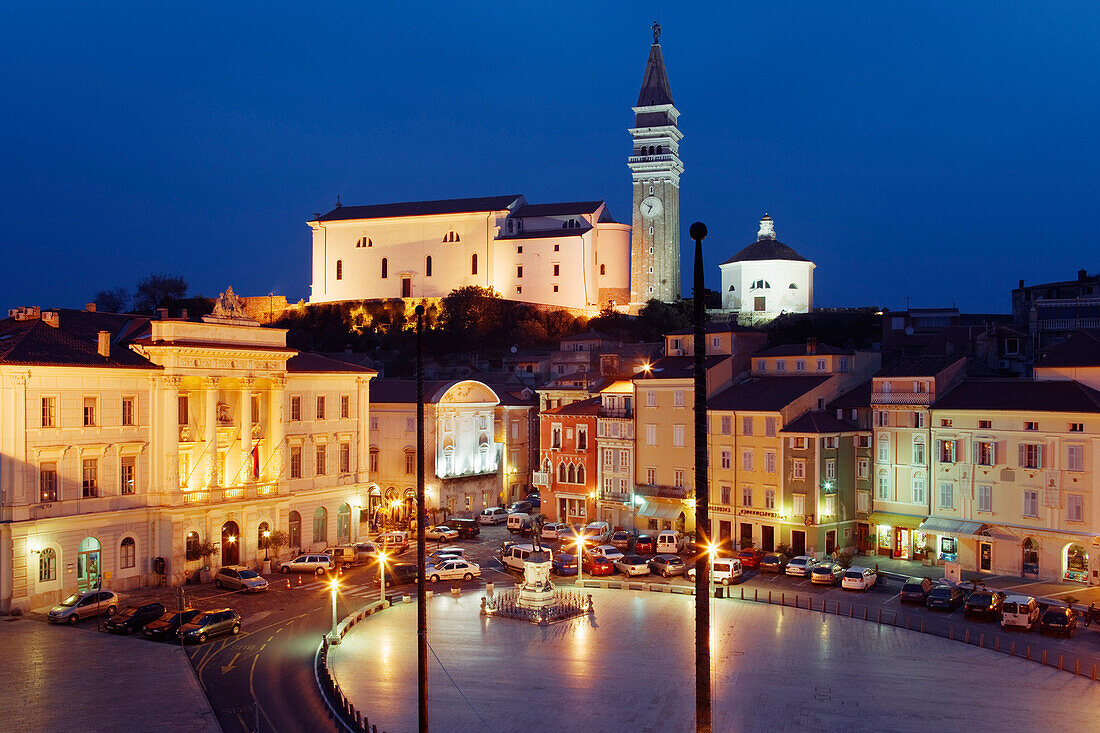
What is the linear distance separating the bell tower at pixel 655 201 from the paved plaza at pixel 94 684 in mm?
91579

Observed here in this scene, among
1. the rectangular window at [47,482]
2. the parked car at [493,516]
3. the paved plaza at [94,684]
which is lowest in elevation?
the paved plaza at [94,684]

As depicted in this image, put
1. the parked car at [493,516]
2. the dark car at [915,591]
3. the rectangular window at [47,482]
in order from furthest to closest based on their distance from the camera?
the parked car at [493,516] < the rectangular window at [47,482] < the dark car at [915,591]

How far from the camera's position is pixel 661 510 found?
59781 millimetres

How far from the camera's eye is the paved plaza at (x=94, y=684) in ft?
91.2

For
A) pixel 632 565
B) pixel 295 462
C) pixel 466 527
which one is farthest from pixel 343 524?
pixel 632 565

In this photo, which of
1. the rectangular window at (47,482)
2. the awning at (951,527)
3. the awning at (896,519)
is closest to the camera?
the rectangular window at (47,482)

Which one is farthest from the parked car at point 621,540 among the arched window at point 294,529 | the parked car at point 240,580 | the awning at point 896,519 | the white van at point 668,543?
the parked car at point 240,580

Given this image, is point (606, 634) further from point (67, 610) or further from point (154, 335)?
point (154, 335)

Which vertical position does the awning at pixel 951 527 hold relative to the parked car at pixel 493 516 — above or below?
above

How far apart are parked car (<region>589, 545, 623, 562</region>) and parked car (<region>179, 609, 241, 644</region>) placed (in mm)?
18999

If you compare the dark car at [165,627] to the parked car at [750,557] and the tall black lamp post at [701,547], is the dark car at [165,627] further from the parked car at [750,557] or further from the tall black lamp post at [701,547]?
the tall black lamp post at [701,547]

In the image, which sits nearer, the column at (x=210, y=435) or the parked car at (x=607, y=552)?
the column at (x=210, y=435)

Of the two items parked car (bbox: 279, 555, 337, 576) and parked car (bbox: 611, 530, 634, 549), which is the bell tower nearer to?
parked car (bbox: 611, 530, 634, 549)

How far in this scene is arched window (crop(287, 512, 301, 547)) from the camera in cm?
5521
